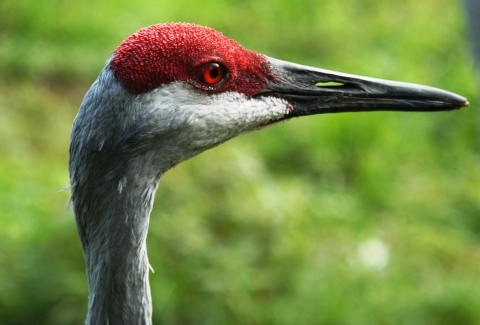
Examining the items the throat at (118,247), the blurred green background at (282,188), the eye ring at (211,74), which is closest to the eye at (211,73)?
the eye ring at (211,74)

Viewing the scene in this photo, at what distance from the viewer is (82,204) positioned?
271 centimetres

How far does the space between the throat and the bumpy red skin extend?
390mm

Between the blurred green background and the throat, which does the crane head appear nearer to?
the throat

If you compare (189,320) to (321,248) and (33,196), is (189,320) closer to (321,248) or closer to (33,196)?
(321,248)

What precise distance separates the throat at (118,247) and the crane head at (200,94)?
0.51 ft

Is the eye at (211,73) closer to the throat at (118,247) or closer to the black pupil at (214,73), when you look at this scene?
the black pupil at (214,73)

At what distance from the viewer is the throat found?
267cm

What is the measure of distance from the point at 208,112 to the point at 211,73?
0.15 metres

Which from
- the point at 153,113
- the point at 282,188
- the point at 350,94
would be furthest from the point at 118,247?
the point at 282,188

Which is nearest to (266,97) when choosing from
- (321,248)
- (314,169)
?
(321,248)

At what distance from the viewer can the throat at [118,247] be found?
2.67 meters

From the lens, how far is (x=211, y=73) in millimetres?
2684

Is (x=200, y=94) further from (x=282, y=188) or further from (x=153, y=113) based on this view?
(x=282, y=188)

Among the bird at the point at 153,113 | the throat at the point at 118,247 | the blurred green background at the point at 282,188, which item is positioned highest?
the blurred green background at the point at 282,188
